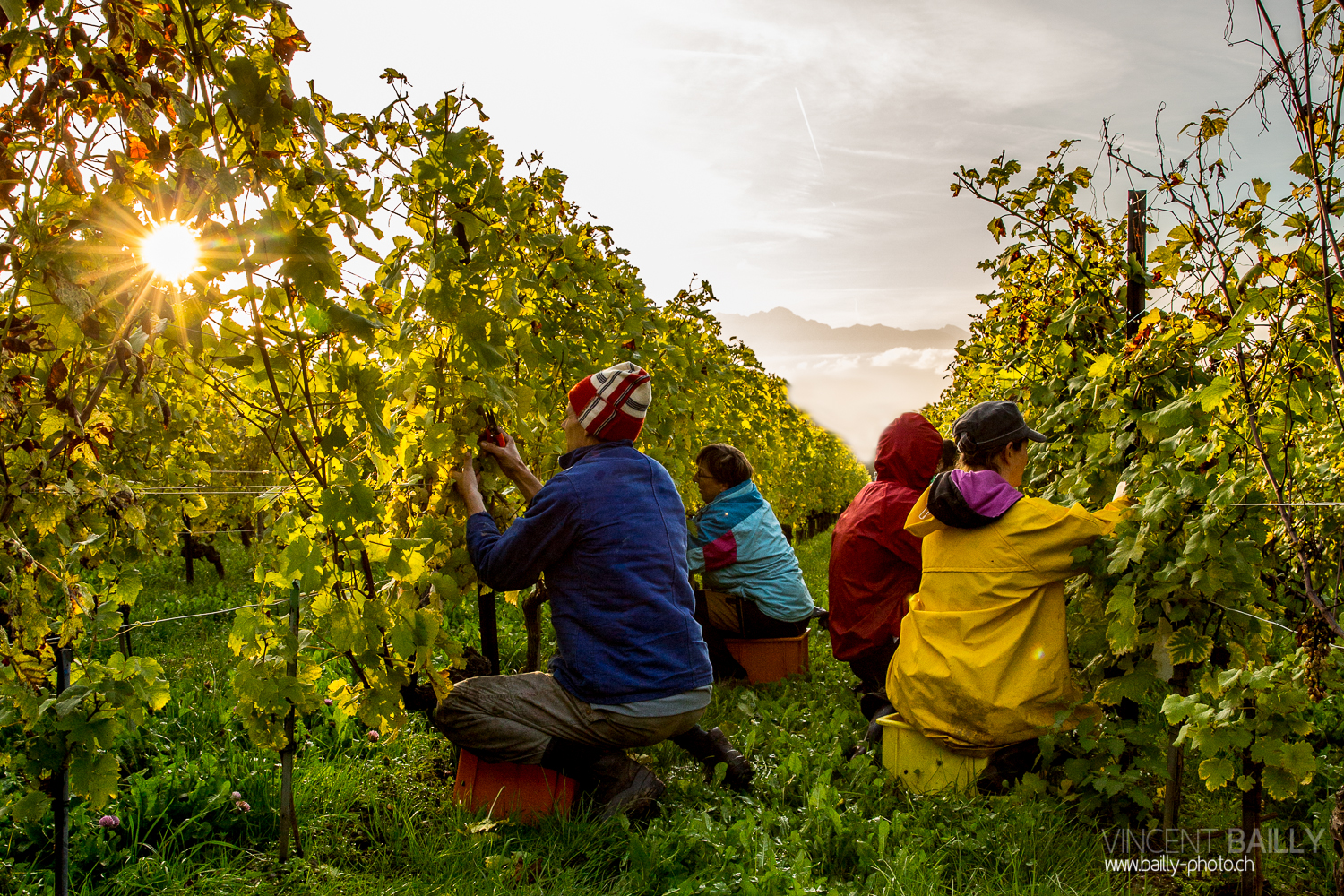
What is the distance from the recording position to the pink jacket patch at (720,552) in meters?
4.55

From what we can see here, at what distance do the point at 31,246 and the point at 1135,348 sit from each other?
276cm

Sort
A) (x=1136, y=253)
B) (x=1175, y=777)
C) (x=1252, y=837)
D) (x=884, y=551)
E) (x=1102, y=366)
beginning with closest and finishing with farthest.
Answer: (x=1252, y=837) < (x=1175, y=777) < (x=1102, y=366) < (x=1136, y=253) < (x=884, y=551)

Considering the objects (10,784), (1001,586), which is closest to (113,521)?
(10,784)

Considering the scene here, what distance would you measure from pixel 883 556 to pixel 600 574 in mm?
1739

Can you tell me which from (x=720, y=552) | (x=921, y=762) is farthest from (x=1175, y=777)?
(x=720, y=552)

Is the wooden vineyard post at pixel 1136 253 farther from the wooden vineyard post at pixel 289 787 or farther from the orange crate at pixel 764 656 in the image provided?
the wooden vineyard post at pixel 289 787

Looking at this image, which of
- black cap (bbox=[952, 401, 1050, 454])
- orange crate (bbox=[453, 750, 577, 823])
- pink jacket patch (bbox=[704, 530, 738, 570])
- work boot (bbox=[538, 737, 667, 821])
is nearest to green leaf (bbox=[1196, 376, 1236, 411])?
black cap (bbox=[952, 401, 1050, 454])

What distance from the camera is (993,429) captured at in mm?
2973

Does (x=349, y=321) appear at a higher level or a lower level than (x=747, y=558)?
higher

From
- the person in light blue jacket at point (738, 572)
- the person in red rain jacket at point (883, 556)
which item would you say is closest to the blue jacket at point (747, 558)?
the person in light blue jacket at point (738, 572)

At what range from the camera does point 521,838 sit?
2.52 meters

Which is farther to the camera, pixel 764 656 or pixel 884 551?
pixel 764 656

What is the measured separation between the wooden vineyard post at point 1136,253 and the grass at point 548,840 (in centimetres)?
173

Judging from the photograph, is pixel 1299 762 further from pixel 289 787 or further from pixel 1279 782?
pixel 289 787
